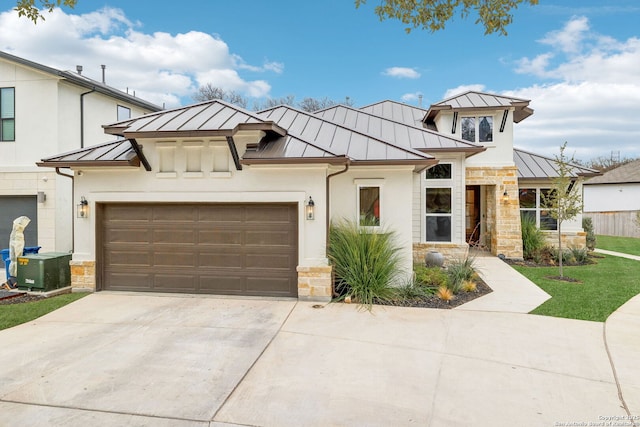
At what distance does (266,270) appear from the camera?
8289 millimetres

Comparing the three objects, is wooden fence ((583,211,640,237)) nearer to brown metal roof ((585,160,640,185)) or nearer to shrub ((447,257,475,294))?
brown metal roof ((585,160,640,185))

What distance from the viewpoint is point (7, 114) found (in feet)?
40.1

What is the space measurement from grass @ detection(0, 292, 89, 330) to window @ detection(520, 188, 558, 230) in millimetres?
14765

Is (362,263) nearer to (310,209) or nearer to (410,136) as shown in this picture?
(310,209)

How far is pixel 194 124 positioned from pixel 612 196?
34.3 metres

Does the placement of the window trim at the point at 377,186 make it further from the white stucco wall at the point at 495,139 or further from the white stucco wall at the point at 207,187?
the white stucco wall at the point at 495,139

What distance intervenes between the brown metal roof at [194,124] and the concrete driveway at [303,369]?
358 centimetres

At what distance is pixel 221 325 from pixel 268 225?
8.49ft

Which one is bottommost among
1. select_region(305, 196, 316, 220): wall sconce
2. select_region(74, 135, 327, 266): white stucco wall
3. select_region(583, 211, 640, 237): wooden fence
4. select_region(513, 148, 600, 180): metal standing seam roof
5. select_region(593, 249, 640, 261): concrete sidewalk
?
select_region(593, 249, 640, 261): concrete sidewalk

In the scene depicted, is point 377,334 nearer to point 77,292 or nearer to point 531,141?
point 77,292

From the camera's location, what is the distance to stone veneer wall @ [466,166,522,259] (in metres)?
13.1

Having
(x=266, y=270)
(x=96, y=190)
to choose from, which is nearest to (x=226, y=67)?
(x=96, y=190)


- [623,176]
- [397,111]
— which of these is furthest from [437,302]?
[623,176]

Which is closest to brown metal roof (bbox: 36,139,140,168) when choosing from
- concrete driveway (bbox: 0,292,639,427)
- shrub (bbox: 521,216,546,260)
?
concrete driveway (bbox: 0,292,639,427)
